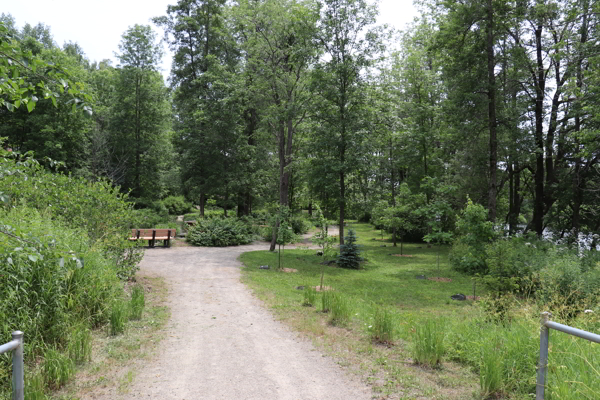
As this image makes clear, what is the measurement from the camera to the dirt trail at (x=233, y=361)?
12.6 ft

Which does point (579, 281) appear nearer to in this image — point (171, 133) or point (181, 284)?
point (181, 284)

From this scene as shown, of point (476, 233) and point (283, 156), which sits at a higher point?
point (283, 156)

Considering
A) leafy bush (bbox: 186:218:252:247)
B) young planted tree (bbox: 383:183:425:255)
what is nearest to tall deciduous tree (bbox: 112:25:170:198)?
leafy bush (bbox: 186:218:252:247)

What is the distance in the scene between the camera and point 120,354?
4.66 metres

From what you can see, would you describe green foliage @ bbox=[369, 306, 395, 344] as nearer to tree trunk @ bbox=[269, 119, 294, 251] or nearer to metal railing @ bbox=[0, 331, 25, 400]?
metal railing @ bbox=[0, 331, 25, 400]

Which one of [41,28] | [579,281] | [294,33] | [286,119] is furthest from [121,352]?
[41,28]

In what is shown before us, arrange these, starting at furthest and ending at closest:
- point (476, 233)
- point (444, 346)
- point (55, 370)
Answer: point (476, 233) < point (444, 346) < point (55, 370)

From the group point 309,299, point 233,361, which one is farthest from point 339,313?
point 233,361

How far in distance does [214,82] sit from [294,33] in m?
8.47

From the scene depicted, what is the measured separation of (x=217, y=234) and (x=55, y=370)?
1488 cm

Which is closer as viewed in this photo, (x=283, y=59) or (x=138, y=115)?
(x=283, y=59)

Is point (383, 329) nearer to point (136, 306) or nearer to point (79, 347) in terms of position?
point (79, 347)

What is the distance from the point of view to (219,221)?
19672mm

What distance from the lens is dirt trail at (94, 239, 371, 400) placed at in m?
3.84
